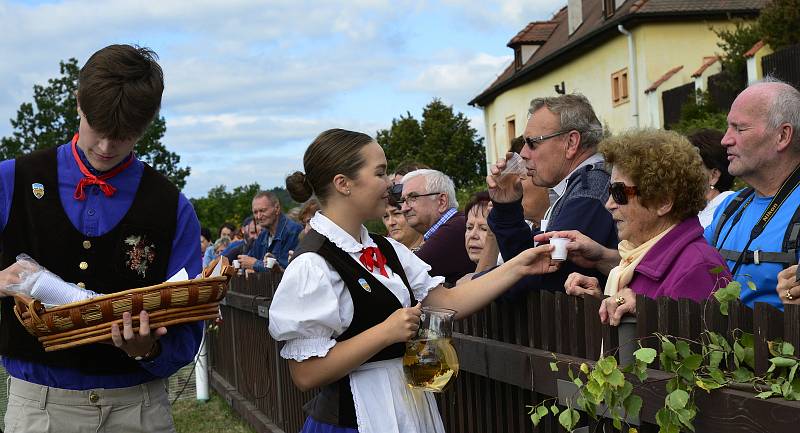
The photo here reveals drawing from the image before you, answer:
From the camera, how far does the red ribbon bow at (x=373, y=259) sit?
3.64 meters

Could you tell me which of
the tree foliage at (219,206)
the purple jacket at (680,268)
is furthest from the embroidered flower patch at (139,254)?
the tree foliage at (219,206)

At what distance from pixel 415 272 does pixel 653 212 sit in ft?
3.16

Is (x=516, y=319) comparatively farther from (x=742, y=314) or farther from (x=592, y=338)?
(x=742, y=314)

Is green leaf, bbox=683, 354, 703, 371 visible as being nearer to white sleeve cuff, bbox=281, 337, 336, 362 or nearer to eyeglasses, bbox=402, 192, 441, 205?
white sleeve cuff, bbox=281, 337, 336, 362

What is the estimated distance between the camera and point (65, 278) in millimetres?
3398

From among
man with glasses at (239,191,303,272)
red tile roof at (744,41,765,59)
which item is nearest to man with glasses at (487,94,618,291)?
man with glasses at (239,191,303,272)

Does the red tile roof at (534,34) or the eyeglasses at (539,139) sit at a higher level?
the red tile roof at (534,34)

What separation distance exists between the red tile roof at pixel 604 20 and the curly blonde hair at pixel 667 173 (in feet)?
86.7

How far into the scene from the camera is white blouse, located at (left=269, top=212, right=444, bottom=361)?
3449 mm

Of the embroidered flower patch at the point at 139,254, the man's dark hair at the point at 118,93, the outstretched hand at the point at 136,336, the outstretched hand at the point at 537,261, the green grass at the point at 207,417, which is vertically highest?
the man's dark hair at the point at 118,93

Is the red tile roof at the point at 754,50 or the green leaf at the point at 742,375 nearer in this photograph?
the green leaf at the point at 742,375

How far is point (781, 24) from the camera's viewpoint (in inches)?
931

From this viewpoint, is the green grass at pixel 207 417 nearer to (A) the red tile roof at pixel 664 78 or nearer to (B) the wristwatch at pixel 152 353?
(B) the wristwatch at pixel 152 353

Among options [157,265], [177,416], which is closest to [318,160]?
[157,265]
